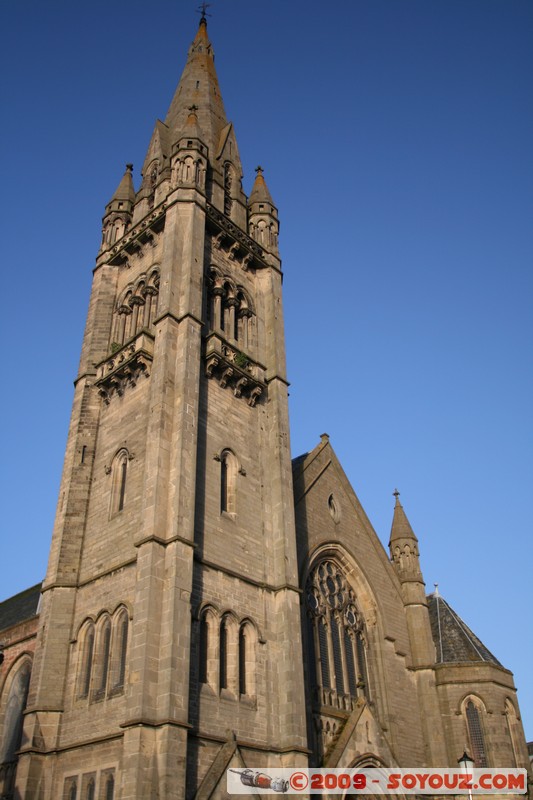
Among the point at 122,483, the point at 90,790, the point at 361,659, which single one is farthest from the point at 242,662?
the point at 361,659

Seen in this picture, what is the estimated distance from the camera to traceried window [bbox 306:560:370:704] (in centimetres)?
2538

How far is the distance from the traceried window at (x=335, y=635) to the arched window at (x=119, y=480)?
25.6ft

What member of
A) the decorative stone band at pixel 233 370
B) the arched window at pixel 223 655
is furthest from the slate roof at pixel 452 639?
the decorative stone band at pixel 233 370

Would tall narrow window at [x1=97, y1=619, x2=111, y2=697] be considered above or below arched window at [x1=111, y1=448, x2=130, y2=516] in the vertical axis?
below

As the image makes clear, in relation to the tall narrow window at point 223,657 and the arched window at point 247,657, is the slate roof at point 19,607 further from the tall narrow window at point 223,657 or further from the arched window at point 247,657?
the tall narrow window at point 223,657

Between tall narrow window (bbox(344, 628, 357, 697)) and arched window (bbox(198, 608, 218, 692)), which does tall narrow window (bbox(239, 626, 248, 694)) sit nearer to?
arched window (bbox(198, 608, 218, 692))

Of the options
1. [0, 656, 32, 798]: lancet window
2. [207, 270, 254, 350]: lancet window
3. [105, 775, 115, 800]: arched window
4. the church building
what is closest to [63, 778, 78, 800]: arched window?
the church building

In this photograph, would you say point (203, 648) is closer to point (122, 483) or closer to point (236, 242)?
point (122, 483)

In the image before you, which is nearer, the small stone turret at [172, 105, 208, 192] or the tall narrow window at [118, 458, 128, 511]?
the tall narrow window at [118, 458, 128, 511]

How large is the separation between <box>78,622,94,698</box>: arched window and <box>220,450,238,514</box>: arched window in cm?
546

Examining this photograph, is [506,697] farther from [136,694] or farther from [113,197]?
[113,197]

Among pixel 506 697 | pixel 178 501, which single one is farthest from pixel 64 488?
pixel 506 697

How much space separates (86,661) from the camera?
2136 cm

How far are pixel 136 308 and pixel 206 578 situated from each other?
12.5 metres
